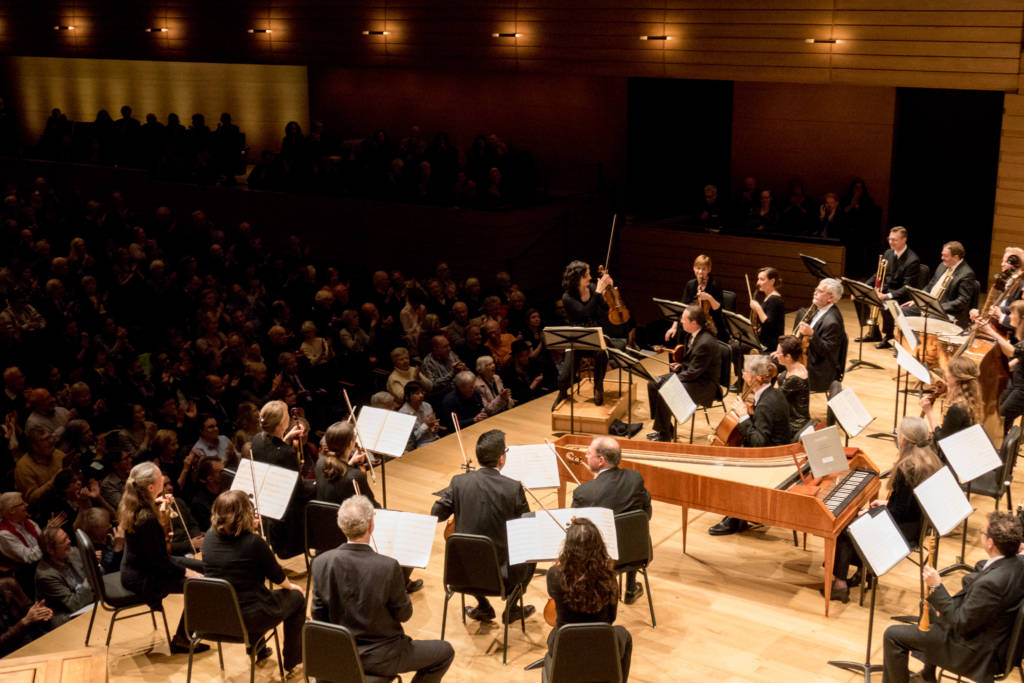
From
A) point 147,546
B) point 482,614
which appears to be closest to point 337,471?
point 147,546

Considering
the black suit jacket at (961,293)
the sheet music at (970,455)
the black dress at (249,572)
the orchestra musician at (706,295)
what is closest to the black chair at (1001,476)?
the sheet music at (970,455)

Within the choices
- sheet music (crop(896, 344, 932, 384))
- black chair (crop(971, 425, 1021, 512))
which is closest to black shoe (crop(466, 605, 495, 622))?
black chair (crop(971, 425, 1021, 512))

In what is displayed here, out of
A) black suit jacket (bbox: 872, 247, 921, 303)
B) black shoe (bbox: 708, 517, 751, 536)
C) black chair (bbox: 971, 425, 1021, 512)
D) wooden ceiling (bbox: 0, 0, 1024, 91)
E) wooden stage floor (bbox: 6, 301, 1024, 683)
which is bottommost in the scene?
wooden stage floor (bbox: 6, 301, 1024, 683)

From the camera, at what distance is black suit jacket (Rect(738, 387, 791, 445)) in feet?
22.8

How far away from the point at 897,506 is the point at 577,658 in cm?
238

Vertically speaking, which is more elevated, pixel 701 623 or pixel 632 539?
pixel 632 539

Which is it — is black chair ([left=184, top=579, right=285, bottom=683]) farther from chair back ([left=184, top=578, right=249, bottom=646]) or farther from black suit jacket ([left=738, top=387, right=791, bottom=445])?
black suit jacket ([left=738, top=387, right=791, bottom=445])

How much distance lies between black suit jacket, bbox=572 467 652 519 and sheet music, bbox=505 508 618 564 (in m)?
0.35

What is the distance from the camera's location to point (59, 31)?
18891mm

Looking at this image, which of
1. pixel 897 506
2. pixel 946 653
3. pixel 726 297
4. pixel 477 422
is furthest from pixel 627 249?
pixel 946 653

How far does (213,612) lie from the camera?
516 centimetres

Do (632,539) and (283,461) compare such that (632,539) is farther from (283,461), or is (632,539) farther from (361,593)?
(283,461)

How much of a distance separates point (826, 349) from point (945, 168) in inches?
274

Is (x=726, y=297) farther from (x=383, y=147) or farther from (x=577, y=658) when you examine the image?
(x=383, y=147)
